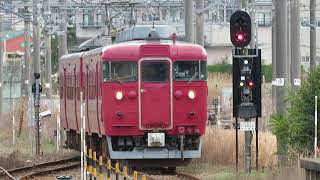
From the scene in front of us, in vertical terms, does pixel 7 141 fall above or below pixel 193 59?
below

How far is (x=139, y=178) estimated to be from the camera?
2245 cm

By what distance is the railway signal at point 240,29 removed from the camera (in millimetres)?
21219

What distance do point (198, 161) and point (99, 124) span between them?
10.8ft

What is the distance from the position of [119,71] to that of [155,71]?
86 cm

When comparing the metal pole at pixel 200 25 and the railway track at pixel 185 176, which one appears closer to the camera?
the railway track at pixel 185 176

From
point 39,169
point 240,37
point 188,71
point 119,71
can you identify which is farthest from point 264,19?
point 240,37

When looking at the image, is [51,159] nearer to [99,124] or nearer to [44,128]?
[99,124]

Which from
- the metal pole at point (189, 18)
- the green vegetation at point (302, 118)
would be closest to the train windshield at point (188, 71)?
the green vegetation at point (302, 118)

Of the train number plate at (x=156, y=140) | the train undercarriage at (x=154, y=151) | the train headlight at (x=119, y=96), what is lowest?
the train undercarriage at (x=154, y=151)

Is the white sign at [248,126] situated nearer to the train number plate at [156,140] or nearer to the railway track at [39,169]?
the train number plate at [156,140]

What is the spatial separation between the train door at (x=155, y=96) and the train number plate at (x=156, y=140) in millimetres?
242

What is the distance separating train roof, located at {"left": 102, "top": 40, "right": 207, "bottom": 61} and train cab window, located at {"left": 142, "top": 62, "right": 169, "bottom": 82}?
235 mm

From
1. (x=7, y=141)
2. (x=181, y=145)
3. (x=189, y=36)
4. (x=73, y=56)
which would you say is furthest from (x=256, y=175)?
(x=7, y=141)

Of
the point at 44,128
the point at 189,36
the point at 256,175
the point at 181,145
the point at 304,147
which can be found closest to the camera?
the point at 256,175
